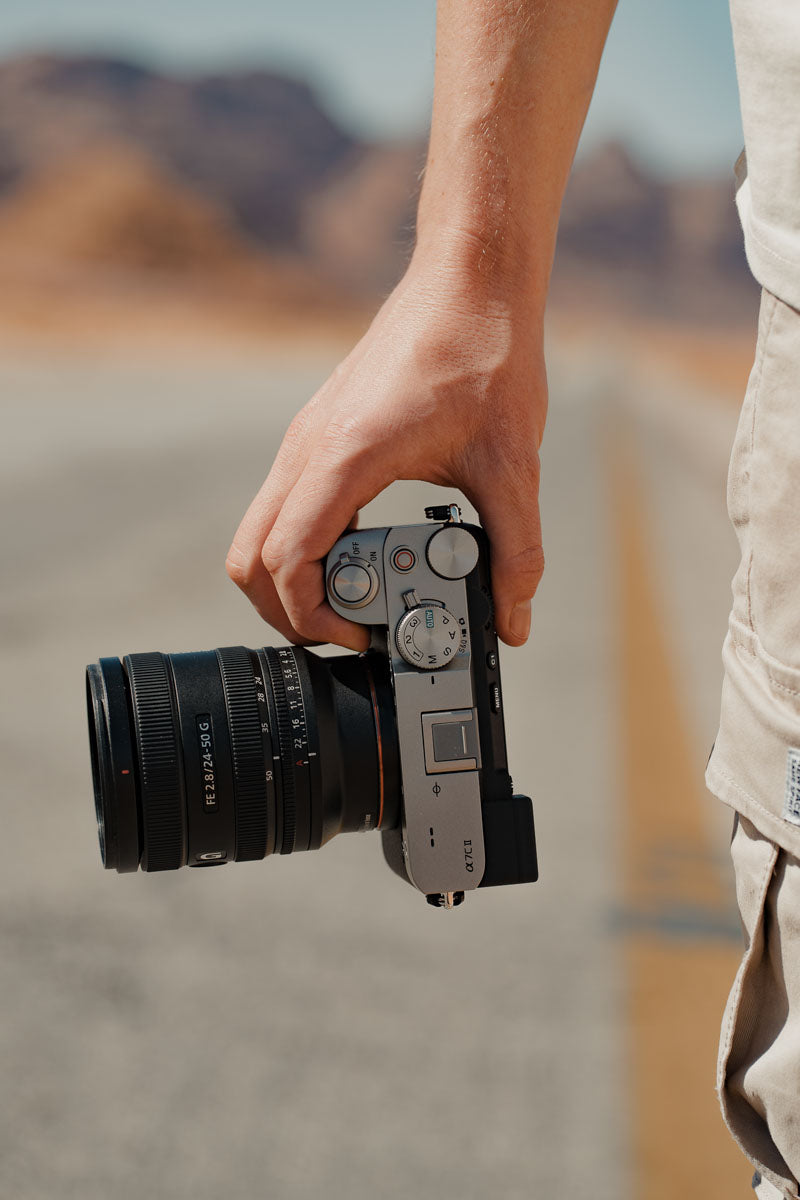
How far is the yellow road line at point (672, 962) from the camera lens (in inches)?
94.7

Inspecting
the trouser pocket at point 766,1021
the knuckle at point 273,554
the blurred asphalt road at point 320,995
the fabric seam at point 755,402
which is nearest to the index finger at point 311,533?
the knuckle at point 273,554

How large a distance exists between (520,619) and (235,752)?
0.41 m

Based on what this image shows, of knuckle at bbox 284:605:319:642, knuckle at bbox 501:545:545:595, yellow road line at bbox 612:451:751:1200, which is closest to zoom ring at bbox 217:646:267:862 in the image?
knuckle at bbox 284:605:319:642

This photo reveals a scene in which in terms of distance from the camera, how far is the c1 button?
170 cm

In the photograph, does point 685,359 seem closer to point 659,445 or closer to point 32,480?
point 659,445

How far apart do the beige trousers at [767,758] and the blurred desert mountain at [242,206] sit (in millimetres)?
68590

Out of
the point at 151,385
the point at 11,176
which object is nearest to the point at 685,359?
the point at 11,176

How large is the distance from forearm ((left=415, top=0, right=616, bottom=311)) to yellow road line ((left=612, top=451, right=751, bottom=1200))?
158 centimetres

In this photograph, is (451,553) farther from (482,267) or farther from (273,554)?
(482,267)

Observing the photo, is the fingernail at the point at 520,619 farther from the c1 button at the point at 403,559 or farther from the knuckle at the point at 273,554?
the knuckle at the point at 273,554

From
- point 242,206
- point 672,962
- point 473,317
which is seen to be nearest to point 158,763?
point 473,317

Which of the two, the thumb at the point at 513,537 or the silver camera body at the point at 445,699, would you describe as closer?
the thumb at the point at 513,537

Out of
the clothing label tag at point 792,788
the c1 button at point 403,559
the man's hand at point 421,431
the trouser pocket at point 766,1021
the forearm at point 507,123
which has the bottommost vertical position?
the trouser pocket at point 766,1021

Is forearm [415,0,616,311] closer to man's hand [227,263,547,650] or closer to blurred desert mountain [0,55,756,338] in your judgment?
man's hand [227,263,547,650]
